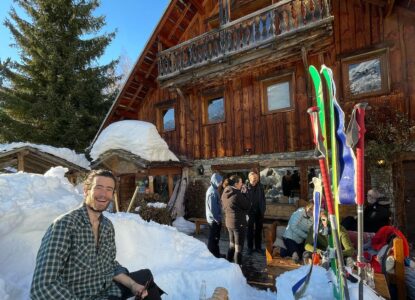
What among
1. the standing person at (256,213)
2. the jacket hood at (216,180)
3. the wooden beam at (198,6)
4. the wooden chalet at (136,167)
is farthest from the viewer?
the wooden beam at (198,6)

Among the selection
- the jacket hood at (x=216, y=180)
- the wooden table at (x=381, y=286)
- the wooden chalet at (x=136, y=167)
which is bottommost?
the wooden table at (x=381, y=286)

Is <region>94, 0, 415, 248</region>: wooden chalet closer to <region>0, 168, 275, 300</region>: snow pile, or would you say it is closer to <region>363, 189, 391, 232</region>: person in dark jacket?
<region>363, 189, 391, 232</region>: person in dark jacket

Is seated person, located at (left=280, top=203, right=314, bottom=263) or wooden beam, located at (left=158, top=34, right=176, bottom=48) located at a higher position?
wooden beam, located at (left=158, top=34, right=176, bottom=48)

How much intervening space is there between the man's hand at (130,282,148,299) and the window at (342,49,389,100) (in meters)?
8.01

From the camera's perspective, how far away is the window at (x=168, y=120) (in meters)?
13.0

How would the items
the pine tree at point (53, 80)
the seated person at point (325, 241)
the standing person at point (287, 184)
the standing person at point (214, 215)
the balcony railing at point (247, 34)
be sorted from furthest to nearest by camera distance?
1. the pine tree at point (53, 80)
2. the standing person at point (287, 184)
3. the balcony railing at point (247, 34)
4. the standing person at point (214, 215)
5. the seated person at point (325, 241)

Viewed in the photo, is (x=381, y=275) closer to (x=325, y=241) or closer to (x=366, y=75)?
(x=325, y=241)

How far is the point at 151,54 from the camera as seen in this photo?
510 inches

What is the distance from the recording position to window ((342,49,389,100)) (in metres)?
8.29

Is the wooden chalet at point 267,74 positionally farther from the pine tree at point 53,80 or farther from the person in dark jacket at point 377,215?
the pine tree at point 53,80

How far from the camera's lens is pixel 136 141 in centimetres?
1209

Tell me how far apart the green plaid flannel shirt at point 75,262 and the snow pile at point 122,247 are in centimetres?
153

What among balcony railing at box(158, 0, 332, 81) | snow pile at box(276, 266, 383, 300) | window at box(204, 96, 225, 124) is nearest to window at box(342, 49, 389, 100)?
balcony railing at box(158, 0, 332, 81)

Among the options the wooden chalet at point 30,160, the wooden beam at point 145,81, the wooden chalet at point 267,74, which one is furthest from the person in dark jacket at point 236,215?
the wooden beam at point 145,81
